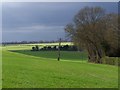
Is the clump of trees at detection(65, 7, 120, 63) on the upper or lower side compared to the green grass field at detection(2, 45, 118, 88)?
upper

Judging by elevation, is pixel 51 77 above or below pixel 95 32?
below

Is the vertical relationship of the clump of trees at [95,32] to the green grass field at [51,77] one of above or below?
above

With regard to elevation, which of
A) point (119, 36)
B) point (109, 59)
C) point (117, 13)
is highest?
point (117, 13)

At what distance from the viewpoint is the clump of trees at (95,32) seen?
8094 centimetres

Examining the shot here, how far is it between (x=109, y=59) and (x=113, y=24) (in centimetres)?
942

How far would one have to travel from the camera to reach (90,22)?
89625mm

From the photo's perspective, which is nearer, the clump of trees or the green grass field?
the green grass field

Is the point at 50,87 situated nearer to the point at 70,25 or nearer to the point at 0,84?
the point at 0,84

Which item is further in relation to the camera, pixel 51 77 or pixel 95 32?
pixel 95 32

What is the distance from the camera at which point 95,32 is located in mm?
85625

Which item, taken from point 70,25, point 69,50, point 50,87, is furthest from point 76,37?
point 50,87

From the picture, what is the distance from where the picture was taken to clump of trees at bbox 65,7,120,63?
8094cm

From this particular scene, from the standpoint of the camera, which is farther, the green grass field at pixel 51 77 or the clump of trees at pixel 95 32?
the clump of trees at pixel 95 32

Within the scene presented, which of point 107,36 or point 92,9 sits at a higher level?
point 92,9
